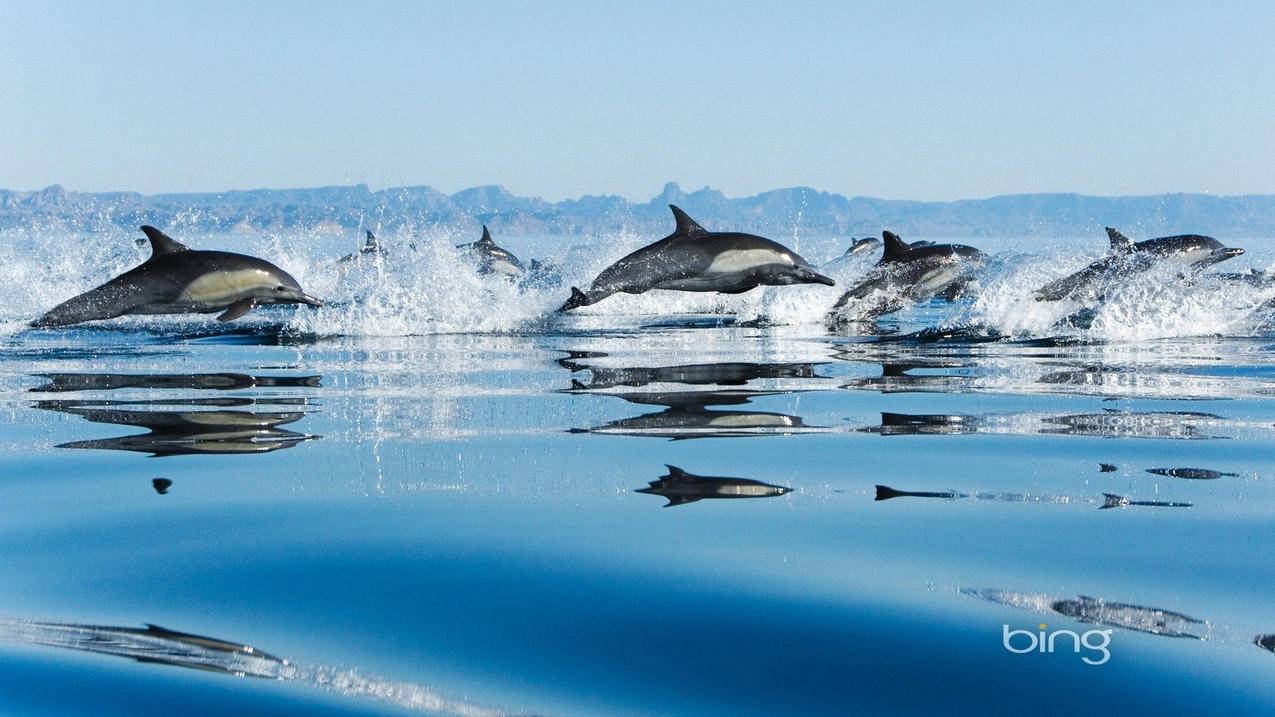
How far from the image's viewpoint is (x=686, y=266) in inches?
626

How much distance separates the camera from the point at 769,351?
43.3ft

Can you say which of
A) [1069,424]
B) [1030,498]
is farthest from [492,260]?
[1030,498]

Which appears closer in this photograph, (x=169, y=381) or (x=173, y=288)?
(x=169, y=381)

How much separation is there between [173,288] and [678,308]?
9094 millimetres

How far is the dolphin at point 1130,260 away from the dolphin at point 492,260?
15065 mm

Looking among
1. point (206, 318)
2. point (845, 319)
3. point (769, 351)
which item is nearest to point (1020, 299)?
point (845, 319)

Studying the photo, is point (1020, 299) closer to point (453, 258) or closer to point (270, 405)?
point (453, 258)

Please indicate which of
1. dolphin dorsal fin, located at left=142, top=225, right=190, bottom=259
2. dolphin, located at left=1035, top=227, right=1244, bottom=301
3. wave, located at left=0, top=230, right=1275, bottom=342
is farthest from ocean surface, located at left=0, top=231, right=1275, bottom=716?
dolphin, located at left=1035, top=227, right=1244, bottom=301

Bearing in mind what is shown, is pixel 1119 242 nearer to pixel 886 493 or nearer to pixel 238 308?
pixel 238 308

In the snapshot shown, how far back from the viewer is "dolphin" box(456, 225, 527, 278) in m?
31.1

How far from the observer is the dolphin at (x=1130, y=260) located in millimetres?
16703

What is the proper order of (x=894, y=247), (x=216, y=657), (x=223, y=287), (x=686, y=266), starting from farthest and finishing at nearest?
1. (x=894, y=247)
2. (x=686, y=266)
3. (x=223, y=287)
4. (x=216, y=657)

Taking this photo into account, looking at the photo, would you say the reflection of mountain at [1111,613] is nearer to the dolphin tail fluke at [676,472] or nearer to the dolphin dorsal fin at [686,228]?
the dolphin tail fluke at [676,472]

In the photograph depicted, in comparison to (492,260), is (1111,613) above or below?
below
